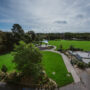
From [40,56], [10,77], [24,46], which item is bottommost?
[10,77]

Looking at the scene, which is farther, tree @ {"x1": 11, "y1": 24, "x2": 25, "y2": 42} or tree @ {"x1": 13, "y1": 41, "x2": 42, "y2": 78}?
tree @ {"x1": 11, "y1": 24, "x2": 25, "y2": 42}

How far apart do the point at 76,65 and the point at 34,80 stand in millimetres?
8664

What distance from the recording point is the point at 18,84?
8555mm

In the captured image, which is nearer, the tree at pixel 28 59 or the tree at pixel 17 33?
the tree at pixel 28 59

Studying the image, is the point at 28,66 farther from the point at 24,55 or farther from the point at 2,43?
the point at 2,43

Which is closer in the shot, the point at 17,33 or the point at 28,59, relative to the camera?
the point at 28,59

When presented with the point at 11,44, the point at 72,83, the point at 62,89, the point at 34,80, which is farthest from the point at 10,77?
the point at 11,44

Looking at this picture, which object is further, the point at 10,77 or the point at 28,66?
the point at 10,77

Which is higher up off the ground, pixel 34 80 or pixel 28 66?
pixel 28 66

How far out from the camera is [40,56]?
8383mm

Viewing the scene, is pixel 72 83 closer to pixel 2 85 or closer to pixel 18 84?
pixel 18 84

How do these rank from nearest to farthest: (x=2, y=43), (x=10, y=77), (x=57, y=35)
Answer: (x=10, y=77), (x=2, y=43), (x=57, y=35)

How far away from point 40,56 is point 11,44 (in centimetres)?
2196

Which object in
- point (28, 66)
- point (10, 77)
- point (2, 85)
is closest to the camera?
point (28, 66)
